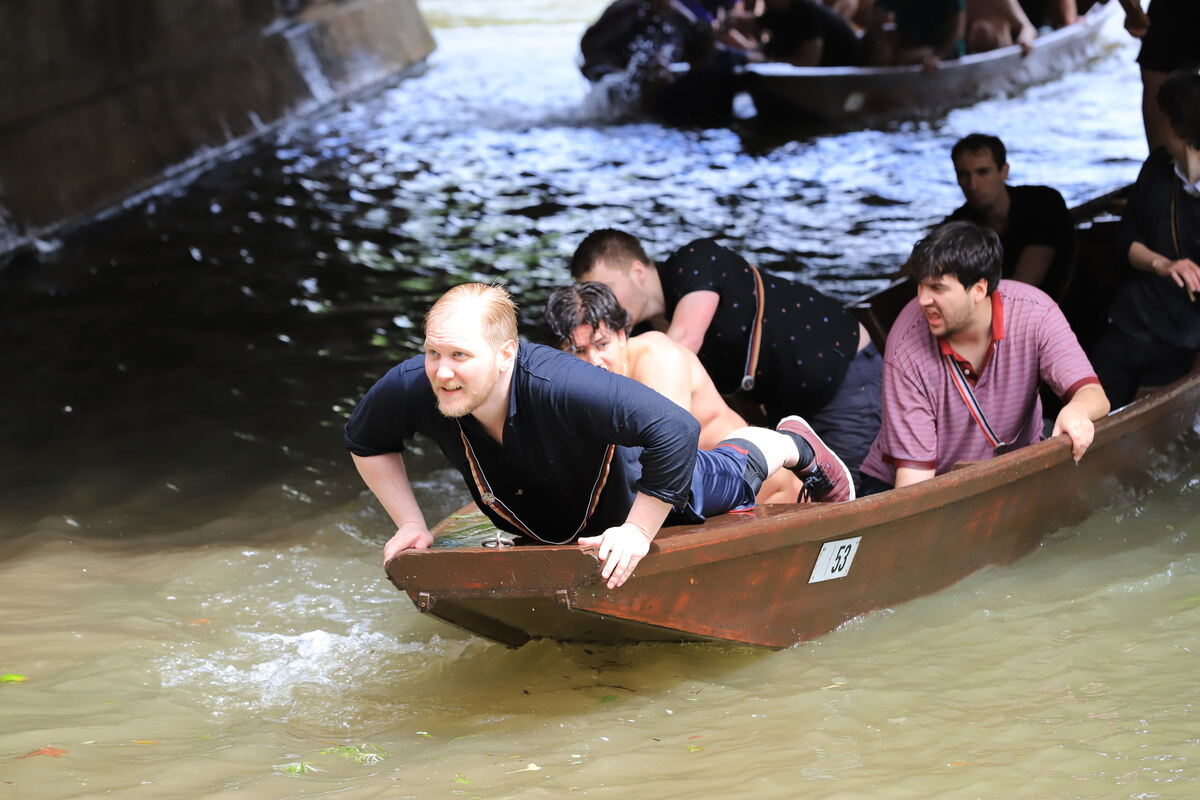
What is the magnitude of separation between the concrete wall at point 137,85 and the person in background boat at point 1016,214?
24.1ft

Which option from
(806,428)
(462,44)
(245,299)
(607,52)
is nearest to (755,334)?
(806,428)

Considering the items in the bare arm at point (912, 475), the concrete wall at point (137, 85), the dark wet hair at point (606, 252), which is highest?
the concrete wall at point (137, 85)

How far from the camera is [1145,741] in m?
3.23

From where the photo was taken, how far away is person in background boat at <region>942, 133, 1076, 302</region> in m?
5.92

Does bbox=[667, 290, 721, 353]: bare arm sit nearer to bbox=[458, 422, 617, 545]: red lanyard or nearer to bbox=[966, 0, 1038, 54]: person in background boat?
bbox=[458, 422, 617, 545]: red lanyard

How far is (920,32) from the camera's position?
13.3 meters

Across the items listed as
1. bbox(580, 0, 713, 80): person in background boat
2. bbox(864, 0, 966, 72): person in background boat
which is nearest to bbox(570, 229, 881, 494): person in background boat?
bbox(864, 0, 966, 72): person in background boat

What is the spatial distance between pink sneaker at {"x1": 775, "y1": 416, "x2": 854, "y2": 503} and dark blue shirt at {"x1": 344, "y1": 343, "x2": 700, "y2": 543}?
93cm

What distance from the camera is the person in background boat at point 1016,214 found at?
592cm

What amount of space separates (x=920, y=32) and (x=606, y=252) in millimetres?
9882

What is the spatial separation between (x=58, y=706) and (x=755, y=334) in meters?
2.75

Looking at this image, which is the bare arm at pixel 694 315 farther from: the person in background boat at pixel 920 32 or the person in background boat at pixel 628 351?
the person in background boat at pixel 920 32

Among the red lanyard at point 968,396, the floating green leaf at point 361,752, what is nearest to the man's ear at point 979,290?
the red lanyard at point 968,396

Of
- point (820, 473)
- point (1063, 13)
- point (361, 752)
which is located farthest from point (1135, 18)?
Answer: point (1063, 13)
